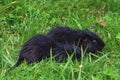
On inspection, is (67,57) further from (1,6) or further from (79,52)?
(1,6)

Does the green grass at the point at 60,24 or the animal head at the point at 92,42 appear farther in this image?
the animal head at the point at 92,42

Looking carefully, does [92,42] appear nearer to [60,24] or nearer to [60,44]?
[60,44]

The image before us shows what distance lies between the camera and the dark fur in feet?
11.4

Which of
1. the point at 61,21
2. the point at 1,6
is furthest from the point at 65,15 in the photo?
the point at 1,6

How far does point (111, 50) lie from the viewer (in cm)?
376

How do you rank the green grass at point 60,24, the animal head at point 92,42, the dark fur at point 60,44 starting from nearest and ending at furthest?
1. the green grass at point 60,24
2. the dark fur at point 60,44
3. the animal head at point 92,42

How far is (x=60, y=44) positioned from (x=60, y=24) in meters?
0.63

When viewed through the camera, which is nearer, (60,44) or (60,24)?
(60,44)

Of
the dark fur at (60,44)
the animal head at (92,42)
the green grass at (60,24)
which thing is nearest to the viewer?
the green grass at (60,24)

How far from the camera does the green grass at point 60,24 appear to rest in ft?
10.7

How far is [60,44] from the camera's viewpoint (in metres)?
3.58

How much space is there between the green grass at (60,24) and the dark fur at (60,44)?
8cm

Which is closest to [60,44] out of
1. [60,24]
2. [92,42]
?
[92,42]

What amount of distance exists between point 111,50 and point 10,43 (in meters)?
1.02
